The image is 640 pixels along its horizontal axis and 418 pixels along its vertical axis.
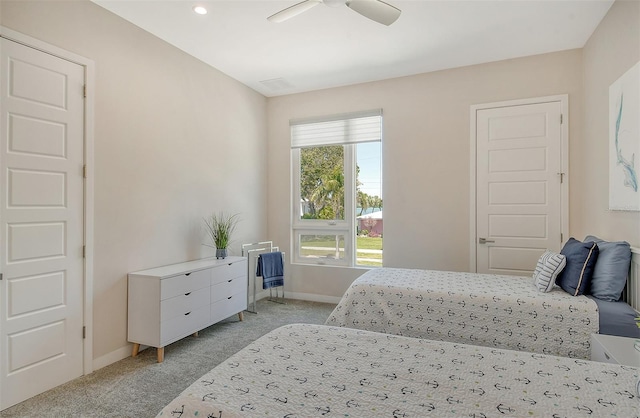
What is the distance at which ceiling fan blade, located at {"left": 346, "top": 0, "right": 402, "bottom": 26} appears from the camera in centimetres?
232

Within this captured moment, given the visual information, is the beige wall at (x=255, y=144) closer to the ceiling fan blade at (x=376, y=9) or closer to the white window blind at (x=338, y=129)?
the white window blind at (x=338, y=129)

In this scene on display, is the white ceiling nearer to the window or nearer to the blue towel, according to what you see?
the window

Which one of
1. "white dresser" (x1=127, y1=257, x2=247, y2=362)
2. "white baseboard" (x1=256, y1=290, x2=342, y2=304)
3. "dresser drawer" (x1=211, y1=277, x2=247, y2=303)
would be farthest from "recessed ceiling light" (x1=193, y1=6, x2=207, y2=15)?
"white baseboard" (x1=256, y1=290, x2=342, y2=304)

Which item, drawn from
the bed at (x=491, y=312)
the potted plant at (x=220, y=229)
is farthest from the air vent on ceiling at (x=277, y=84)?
the bed at (x=491, y=312)

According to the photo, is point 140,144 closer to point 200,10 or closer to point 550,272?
point 200,10

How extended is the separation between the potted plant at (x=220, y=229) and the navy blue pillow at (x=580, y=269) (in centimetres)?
310

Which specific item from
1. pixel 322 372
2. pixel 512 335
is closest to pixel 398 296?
pixel 512 335

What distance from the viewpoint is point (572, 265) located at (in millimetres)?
2598

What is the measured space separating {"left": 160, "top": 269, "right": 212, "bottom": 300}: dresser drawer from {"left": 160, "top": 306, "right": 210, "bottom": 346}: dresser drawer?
20 centimetres

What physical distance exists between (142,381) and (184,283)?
0.81 metres

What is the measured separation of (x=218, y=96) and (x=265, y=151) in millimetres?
1116

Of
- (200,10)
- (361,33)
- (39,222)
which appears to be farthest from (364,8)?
(39,222)

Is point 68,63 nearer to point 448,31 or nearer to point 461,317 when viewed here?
point 448,31

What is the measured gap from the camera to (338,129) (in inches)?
183
